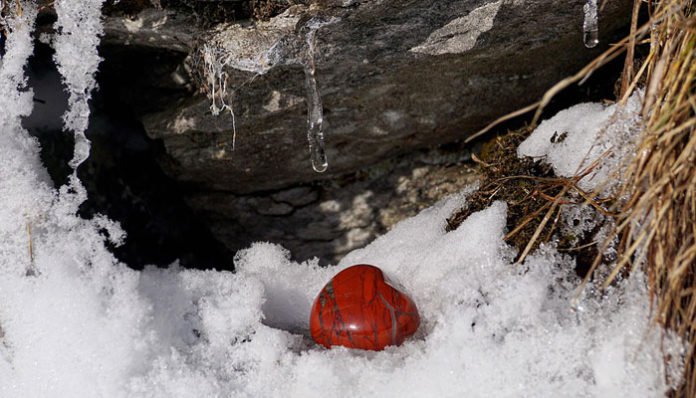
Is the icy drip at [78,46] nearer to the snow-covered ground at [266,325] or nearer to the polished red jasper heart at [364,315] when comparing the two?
the snow-covered ground at [266,325]

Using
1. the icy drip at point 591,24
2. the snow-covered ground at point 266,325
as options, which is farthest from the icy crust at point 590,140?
the icy drip at point 591,24

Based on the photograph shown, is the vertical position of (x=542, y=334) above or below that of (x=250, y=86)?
below

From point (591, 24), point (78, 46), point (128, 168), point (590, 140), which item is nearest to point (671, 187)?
point (590, 140)

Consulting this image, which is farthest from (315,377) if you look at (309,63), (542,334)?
(309,63)

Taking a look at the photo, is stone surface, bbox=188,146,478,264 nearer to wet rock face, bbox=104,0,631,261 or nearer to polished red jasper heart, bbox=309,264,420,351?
wet rock face, bbox=104,0,631,261

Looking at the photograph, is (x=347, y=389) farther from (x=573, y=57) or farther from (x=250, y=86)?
(x=573, y=57)

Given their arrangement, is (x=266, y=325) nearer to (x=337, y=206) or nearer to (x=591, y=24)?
(x=337, y=206)

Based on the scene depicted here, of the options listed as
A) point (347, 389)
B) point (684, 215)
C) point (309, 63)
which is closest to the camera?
point (684, 215)

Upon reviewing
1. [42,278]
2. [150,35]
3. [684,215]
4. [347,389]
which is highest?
[150,35]
